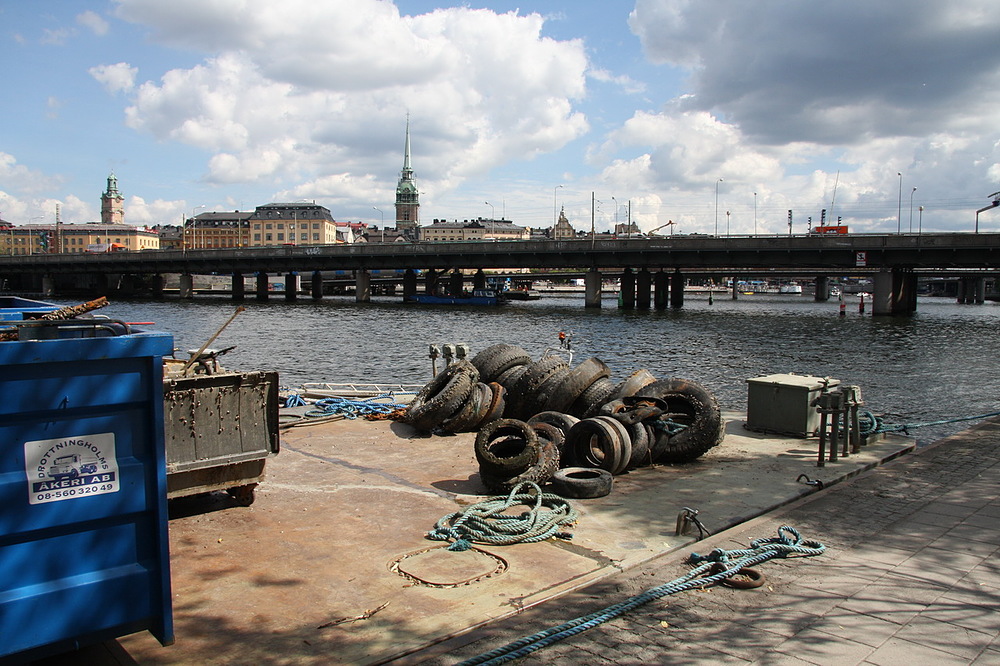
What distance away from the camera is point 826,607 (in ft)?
19.7

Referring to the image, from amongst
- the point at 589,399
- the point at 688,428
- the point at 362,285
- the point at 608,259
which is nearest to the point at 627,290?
the point at 608,259

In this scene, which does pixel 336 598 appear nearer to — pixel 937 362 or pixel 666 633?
pixel 666 633

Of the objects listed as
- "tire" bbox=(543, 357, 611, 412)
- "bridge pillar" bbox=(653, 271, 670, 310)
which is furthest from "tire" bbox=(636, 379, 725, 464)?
"bridge pillar" bbox=(653, 271, 670, 310)

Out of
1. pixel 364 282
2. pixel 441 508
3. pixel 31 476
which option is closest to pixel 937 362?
pixel 441 508

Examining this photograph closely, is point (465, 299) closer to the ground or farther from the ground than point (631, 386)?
closer to the ground

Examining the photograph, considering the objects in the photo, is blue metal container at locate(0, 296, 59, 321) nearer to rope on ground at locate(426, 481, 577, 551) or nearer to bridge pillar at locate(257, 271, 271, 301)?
rope on ground at locate(426, 481, 577, 551)

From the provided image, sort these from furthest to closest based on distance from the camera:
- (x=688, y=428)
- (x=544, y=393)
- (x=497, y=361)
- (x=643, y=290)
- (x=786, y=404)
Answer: (x=643, y=290), (x=497, y=361), (x=544, y=393), (x=786, y=404), (x=688, y=428)

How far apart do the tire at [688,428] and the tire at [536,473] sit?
1983 mm

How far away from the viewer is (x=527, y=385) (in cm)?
1414

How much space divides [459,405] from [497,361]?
2360mm

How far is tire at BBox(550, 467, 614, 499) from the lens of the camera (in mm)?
9211

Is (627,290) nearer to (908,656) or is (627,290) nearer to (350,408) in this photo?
(350,408)

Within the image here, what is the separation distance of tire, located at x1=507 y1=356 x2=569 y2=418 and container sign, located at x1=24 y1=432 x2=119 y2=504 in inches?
403

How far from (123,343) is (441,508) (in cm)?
526
